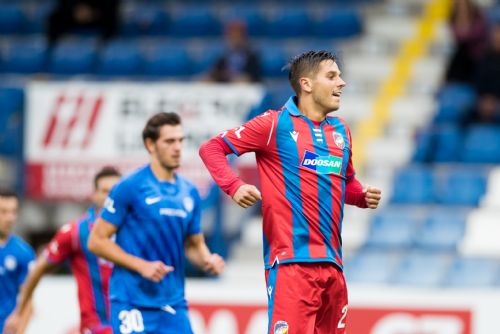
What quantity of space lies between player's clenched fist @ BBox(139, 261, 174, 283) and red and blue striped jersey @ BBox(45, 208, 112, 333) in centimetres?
110

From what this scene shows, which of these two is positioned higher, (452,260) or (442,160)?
(442,160)

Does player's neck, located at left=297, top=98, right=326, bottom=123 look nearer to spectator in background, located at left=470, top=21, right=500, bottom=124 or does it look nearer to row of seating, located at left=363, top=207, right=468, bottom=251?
row of seating, located at left=363, top=207, right=468, bottom=251

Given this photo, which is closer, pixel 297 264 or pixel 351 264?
pixel 297 264

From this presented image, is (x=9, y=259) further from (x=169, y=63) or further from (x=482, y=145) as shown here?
(x=169, y=63)

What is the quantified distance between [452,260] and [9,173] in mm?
4467

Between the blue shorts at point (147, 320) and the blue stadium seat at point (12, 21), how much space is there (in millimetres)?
8861

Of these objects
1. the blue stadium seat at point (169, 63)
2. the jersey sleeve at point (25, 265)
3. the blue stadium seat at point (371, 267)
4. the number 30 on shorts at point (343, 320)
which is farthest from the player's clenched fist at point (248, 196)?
the blue stadium seat at point (169, 63)

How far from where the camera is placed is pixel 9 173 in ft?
39.7

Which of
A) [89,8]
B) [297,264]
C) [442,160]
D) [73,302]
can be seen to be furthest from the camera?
[89,8]

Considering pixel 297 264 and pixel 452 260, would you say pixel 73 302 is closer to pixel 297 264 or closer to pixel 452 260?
pixel 452 260

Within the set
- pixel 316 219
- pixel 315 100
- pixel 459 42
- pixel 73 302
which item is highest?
pixel 459 42

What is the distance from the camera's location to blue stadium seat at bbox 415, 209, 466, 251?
10758 mm

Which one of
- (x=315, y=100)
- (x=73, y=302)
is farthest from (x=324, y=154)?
(x=73, y=302)

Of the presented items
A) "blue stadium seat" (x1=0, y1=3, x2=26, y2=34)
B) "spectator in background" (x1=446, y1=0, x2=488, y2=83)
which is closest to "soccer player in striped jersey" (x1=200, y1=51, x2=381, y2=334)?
"spectator in background" (x1=446, y1=0, x2=488, y2=83)
